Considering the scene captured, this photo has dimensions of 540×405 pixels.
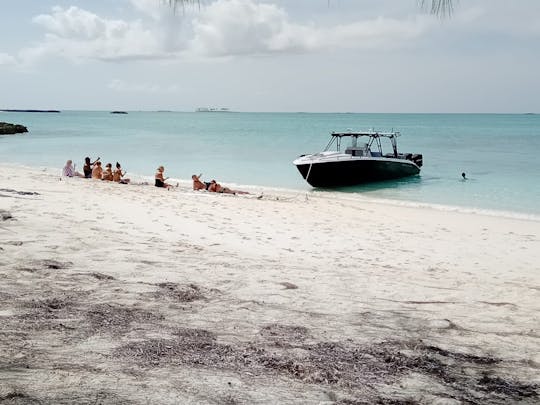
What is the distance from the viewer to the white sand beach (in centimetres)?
306

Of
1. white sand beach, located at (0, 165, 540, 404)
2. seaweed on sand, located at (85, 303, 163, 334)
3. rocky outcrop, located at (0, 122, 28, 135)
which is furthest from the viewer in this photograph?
rocky outcrop, located at (0, 122, 28, 135)

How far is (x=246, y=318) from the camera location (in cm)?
439

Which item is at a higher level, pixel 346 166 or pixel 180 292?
pixel 346 166

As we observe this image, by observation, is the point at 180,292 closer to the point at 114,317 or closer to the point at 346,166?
the point at 114,317

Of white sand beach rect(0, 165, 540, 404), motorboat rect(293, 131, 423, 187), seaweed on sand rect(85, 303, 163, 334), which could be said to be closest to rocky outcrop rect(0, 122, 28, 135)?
motorboat rect(293, 131, 423, 187)

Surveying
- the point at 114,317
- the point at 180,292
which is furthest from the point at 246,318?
the point at 114,317

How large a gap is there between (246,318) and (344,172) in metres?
17.1

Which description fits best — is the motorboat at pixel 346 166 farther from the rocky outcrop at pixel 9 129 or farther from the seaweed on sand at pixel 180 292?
the rocky outcrop at pixel 9 129

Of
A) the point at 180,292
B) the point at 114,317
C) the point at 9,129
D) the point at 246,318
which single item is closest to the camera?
the point at 114,317

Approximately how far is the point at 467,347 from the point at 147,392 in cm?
249

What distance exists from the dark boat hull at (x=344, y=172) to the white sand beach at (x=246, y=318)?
36.2 ft

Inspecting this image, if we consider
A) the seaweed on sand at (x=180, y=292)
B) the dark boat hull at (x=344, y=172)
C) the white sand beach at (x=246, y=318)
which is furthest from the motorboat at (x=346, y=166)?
the seaweed on sand at (x=180, y=292)

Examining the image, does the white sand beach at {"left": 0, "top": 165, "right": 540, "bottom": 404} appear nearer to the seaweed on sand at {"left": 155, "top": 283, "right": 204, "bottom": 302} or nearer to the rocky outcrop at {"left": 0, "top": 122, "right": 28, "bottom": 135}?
the seaweed on sand at {"left": 155, "top": 283, "right": 204, "bottom": 302}

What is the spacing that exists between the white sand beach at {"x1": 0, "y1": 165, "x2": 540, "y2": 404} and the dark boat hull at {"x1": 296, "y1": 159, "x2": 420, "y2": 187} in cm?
1102
